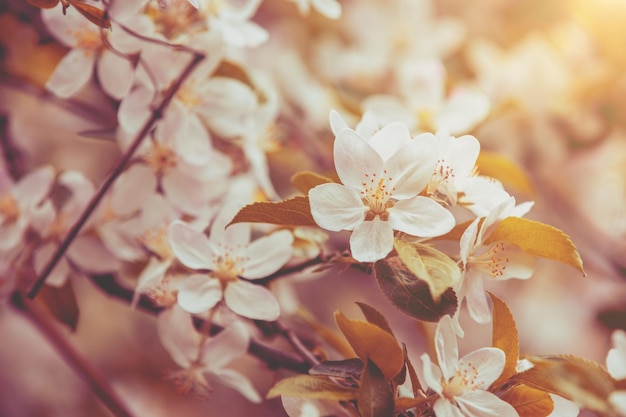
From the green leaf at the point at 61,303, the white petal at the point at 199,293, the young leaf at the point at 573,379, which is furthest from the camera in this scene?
the green leaf at the point at 61,303

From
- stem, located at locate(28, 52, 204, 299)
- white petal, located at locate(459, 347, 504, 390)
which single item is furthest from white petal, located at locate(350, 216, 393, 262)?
stem, located at locate(28, 52, 204, 299)

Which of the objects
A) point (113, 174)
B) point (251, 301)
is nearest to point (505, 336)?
point (251, 301)

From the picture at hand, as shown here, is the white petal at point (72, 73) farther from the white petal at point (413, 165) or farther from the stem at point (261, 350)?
the white petal at point (413, 165)

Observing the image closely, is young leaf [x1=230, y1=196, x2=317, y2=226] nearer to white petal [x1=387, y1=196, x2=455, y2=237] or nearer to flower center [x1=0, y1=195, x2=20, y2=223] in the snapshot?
white petal [x1=387, y1=196, x2=455, y2=237]

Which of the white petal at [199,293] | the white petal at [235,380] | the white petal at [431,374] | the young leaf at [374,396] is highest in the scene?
the white petal at [431,374]

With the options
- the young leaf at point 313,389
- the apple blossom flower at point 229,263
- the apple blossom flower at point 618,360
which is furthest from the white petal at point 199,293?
the apple blossom flower at point 618,360

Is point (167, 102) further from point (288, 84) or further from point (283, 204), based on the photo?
point (288, 84)

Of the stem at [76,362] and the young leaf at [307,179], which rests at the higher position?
the young leaf at [307,179]
